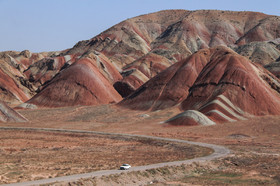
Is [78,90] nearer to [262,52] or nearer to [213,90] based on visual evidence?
[213,90]

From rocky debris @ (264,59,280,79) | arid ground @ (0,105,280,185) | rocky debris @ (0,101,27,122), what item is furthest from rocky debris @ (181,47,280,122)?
rocky debris @ (0,101,27,122)

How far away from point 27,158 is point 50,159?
7.92 feet

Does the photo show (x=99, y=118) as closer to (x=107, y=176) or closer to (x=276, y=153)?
(x=276, y=153)

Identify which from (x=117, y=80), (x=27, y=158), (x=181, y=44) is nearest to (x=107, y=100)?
(x=117, y=80)

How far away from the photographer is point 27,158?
124 ft

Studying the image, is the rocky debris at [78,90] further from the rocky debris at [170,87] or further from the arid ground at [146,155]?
the arid ground at [146,155]

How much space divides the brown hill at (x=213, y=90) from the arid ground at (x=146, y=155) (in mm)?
6161

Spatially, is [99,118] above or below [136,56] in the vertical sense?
Result: below

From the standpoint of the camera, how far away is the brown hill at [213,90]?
84.6m

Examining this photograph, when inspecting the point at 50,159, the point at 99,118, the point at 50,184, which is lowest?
the point at 99,118

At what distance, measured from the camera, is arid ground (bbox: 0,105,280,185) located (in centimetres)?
2878

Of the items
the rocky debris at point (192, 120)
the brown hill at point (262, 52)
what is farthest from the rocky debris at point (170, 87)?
the brown hill at point (262, 52)

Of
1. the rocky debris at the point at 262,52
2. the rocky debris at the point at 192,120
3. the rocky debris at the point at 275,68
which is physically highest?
the rocky debris at the point at 262,52

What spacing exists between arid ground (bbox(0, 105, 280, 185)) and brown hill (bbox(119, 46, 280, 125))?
6161mm
